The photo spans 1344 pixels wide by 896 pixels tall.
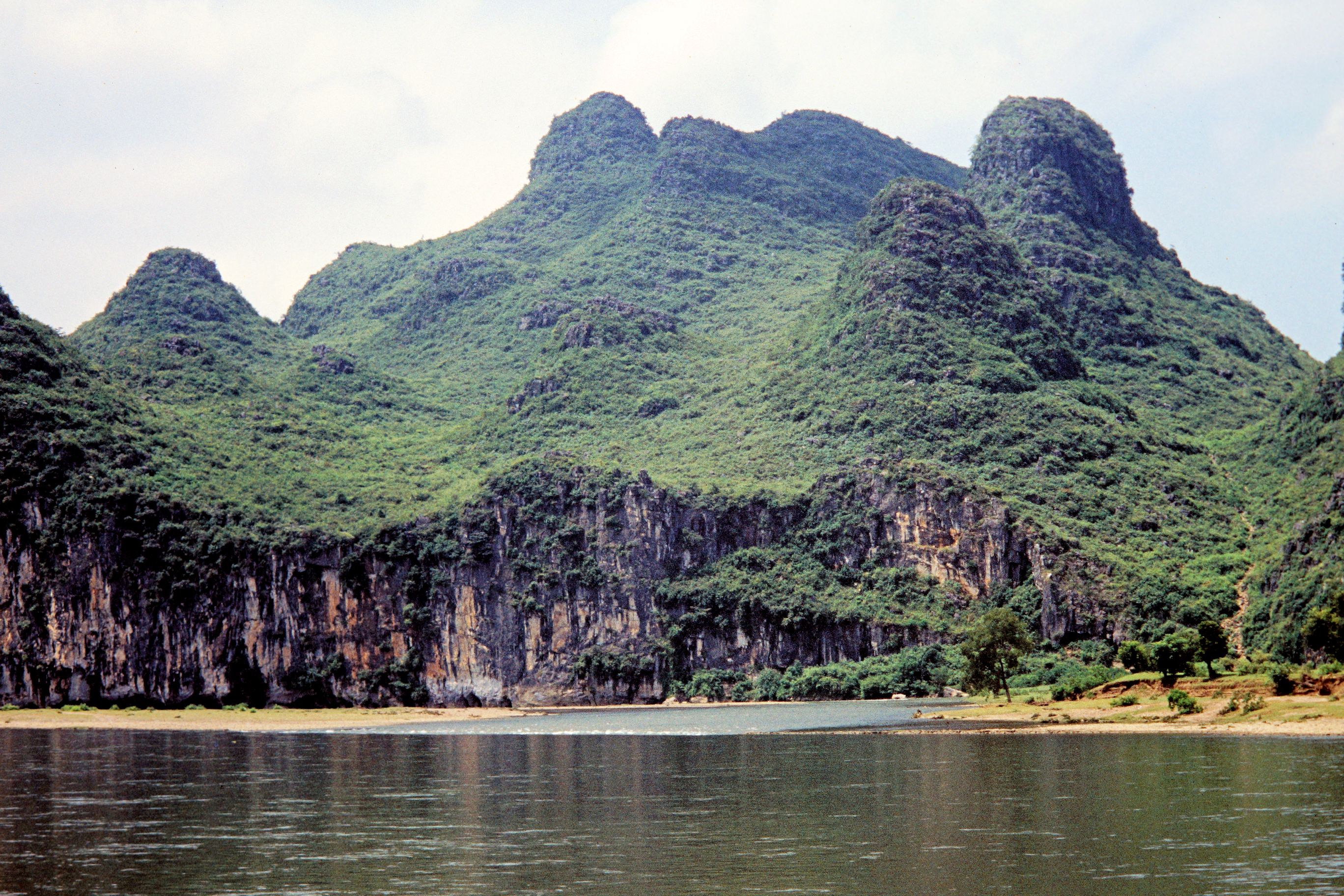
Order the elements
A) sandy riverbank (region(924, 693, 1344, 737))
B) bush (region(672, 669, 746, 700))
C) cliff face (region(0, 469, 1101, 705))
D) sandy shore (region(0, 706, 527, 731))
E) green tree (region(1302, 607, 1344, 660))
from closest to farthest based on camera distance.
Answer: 1. sandy riverbank (region(924, 693, 1344, 737))
2. green tree (region(1302, 607, 1344, 660))
3. sandy shore (region(0, 706, 527, 731))
4. cliff face (region(0, 469, 1101, 705))
5. bush (region(672, 669, 746, 700))

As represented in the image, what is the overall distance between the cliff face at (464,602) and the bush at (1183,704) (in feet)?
173

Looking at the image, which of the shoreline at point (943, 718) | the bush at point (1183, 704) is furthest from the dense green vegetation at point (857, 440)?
the bush at point (1183, 704)

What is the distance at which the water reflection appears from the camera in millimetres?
33625

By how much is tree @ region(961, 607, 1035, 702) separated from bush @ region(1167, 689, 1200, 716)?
19.0 metres

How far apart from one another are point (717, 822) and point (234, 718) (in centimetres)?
8501

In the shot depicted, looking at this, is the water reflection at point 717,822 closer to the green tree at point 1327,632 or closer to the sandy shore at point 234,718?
the green tree at point 1327,632

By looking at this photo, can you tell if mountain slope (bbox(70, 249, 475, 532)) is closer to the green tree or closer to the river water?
the river water

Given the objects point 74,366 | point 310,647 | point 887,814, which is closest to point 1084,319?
point 310,647

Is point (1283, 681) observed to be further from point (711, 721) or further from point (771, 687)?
point (771, 687)

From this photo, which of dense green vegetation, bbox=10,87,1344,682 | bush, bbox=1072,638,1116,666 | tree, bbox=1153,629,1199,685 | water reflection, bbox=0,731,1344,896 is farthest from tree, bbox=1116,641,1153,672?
water reflection, bbox=0,731,1344,896

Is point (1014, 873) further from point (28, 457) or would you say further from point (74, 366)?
point (74, 366)

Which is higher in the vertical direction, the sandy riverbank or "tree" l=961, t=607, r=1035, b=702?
"tree" l=961, t=607, r=1035, b=702

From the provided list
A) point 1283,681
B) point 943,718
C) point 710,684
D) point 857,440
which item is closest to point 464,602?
point 710,684

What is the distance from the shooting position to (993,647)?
91750mm
